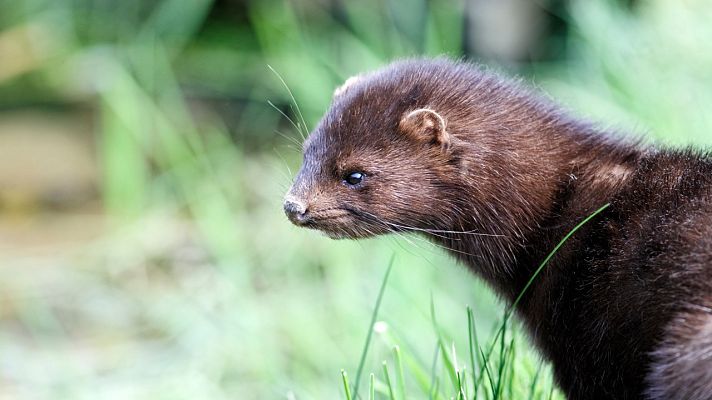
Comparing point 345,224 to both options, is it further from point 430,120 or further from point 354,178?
point 430,120

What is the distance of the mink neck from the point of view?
3.50 metres

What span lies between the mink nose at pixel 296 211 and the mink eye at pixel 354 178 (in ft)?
0.58

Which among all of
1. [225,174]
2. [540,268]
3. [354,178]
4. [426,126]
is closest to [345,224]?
[354,178]

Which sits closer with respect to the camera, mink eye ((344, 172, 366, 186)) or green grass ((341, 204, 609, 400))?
green grass ((341, 204, 609, 400))

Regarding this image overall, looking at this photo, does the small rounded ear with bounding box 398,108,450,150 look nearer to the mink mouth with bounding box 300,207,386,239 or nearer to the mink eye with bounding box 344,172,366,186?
the mink eye with bounding box 344,172,366,186

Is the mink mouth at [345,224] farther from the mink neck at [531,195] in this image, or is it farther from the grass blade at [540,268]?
the grass blade at [540,268]

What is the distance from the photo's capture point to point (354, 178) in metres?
3.54

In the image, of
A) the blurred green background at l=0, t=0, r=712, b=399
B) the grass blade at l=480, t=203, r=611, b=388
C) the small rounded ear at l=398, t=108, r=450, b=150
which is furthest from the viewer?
the blurred green background at l=0, t=0, r=712, b=399

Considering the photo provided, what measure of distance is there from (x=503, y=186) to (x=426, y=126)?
13.4 inches

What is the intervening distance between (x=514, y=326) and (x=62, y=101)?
21.5 ft

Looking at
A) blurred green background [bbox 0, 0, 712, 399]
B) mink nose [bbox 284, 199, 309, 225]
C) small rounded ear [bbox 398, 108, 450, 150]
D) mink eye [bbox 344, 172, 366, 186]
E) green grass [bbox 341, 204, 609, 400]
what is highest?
blurred green background [bbox 0, 0, 712, 399]

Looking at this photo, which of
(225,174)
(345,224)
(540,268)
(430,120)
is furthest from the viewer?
(225,174)

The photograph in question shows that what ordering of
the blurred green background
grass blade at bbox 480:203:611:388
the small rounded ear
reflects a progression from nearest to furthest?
grass blade at bbox 480:203:611:388 → the small rounded ear → the blurred green background

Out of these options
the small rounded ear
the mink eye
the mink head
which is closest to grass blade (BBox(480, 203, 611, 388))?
the mink head
